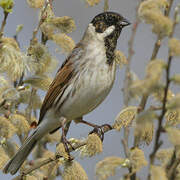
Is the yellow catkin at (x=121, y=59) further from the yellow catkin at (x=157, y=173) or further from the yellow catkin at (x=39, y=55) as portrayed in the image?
the yellow catkin at (x=157, y=173)

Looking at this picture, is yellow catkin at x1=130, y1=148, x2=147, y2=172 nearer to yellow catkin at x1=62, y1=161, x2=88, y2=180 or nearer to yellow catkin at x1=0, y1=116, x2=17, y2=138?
yellow catkin at x1=62, y1=161, x2=88, y2=180

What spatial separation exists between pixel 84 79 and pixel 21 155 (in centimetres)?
81

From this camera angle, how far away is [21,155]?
3.36 metres

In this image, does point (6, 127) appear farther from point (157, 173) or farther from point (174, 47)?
point (174, 47)

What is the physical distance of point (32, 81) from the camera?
2771 mm

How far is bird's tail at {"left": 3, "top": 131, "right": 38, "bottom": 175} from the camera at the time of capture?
3073 millimetres

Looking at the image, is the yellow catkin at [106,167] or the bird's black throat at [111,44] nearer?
the yellow catkin at [106,167]

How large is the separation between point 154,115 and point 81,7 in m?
4.27

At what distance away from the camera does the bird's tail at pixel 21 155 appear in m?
3.07

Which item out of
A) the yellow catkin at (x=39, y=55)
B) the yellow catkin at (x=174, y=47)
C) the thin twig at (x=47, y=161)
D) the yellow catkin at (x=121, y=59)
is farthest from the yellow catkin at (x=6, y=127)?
the yellow catkin at (x=174, y=47)

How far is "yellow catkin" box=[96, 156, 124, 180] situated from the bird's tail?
1288mm

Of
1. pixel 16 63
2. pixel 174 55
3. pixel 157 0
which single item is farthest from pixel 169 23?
pixel 16 63

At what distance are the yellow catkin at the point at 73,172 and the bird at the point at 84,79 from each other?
3.38 feet

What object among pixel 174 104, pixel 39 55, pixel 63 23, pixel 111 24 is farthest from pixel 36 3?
pixel 174 104
